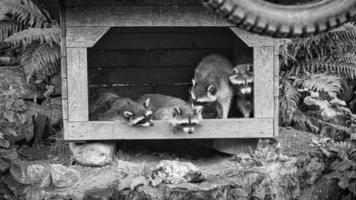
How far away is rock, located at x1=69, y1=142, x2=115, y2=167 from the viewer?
5566mm

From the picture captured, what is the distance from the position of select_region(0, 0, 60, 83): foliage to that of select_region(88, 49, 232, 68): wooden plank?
1.06 m

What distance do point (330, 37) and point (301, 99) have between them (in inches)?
36.5

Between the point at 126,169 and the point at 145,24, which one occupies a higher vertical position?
the point at 145,24

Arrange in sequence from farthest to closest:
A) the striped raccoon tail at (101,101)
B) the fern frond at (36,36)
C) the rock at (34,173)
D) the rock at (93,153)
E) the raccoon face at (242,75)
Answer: the fern frond at (36,36) → the striped raccoon tail at (101,101) → the raccoon face at (242,75) → the rock at (93,153) → the rock at (34,173)

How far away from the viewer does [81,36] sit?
5.23m

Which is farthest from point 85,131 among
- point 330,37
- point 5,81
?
point 330,37

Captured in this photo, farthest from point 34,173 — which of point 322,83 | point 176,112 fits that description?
point 322,83

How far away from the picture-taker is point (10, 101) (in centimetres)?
582

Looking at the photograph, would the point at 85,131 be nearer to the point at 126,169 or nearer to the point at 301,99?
the point at 126,169

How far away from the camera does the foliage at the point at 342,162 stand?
5.09 metres

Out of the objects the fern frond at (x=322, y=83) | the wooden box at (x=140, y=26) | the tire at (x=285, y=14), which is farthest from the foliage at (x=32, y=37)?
the tire at (x=285, y=14)

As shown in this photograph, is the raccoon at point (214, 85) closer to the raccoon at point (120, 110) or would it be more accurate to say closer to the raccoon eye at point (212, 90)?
the raccoon eye at point (212, 90)

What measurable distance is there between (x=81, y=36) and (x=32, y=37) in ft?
7.43

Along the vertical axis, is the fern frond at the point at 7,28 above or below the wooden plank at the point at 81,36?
above
